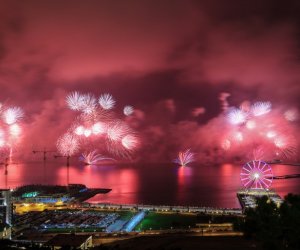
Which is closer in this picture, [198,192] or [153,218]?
[153,218]

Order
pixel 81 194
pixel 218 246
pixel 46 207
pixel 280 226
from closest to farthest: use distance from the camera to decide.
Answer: pixel 280 226
pixel 218 246
pixel 46 207
pixel 81 194

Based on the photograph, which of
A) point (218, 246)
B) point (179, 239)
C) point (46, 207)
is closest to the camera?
point (218, 246)

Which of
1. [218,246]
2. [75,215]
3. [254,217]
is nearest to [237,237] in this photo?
[218,246]

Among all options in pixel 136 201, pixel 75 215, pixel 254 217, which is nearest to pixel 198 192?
pixel 136 201

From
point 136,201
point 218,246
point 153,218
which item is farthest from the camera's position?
point 136,201

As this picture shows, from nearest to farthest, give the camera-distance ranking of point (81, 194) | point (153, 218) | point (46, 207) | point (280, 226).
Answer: point (280, 226), point (153, 218), point (46, 207), point (81, 194)

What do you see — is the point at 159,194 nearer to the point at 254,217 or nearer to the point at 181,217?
the point at 181,217

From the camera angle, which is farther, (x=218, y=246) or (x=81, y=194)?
(x=81, y=194)

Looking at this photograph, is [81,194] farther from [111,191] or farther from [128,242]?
[128,242]

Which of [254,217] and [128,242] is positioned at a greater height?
[254,217]
